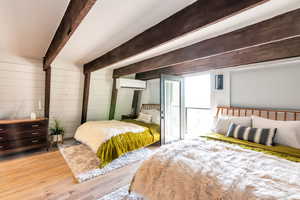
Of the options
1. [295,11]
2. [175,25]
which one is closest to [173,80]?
[175,25]

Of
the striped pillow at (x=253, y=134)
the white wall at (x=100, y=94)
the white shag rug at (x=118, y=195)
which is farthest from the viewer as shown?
the white wall at (x=100, y=94)

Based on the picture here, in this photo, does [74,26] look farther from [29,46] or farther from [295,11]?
[295,11]

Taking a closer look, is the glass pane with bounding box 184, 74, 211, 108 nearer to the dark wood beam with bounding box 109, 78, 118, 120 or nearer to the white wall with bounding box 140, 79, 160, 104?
the white wall with bounding box 140, 79, 160, 104

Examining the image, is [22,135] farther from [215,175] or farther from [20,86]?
[215,175]

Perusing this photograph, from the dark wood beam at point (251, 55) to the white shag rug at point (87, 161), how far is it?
8.10 feet

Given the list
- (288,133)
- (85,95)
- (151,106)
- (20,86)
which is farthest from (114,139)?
(288,133)

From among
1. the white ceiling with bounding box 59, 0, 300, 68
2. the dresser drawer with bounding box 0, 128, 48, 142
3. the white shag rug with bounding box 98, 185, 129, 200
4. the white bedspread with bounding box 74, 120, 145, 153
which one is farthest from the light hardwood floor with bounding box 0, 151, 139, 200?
the white ceiling with bounding box 59, 0, 300, 68

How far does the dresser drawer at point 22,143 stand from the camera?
2982 mm

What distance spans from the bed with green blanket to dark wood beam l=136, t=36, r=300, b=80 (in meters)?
2.08

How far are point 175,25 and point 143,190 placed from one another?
2.03 meters

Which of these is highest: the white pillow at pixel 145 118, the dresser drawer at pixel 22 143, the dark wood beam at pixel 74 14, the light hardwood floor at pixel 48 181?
the dark wood beam at pixel 74 14

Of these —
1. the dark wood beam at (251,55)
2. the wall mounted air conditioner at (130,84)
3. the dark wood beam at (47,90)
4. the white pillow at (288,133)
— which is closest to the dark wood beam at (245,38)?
the dark wood beam at (251,55)

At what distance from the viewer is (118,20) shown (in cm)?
173

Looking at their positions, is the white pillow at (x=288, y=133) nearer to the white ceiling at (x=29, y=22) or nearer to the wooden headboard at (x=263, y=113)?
the wooden headboard at (x=263, y=113)
